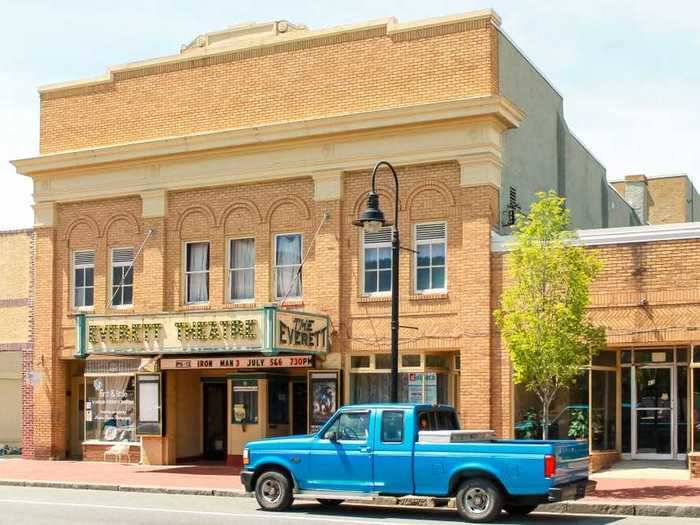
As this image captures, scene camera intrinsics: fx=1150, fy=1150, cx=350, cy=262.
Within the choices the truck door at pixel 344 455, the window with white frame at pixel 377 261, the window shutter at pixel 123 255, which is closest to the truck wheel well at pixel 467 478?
the truck door at pixel 344 455

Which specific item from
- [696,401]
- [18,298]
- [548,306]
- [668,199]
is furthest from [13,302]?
[668,199]

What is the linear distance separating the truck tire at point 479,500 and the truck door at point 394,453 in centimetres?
90

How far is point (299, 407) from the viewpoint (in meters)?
28.1

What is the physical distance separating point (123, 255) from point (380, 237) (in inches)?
294

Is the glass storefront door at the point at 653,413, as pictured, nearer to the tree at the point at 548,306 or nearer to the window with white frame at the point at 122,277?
the tree at the point at 548,306

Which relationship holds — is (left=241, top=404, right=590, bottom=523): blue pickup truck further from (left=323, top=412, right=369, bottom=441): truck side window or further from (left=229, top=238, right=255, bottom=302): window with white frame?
(left=229, top=238, right=255, bottom=302): window with white frame

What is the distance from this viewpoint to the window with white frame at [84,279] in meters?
30.3

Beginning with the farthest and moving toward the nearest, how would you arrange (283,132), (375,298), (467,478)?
(283,132)
(375,298)
(467,478)

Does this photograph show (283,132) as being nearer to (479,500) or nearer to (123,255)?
(123,255)

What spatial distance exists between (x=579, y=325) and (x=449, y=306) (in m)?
5.14

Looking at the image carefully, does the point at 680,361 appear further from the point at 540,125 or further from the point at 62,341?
the point at 62,341

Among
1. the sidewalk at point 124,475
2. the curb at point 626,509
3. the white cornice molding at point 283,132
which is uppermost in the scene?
the white cornice molding at point 283,132

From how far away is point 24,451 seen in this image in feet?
102

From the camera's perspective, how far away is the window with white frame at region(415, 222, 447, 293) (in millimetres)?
25531
